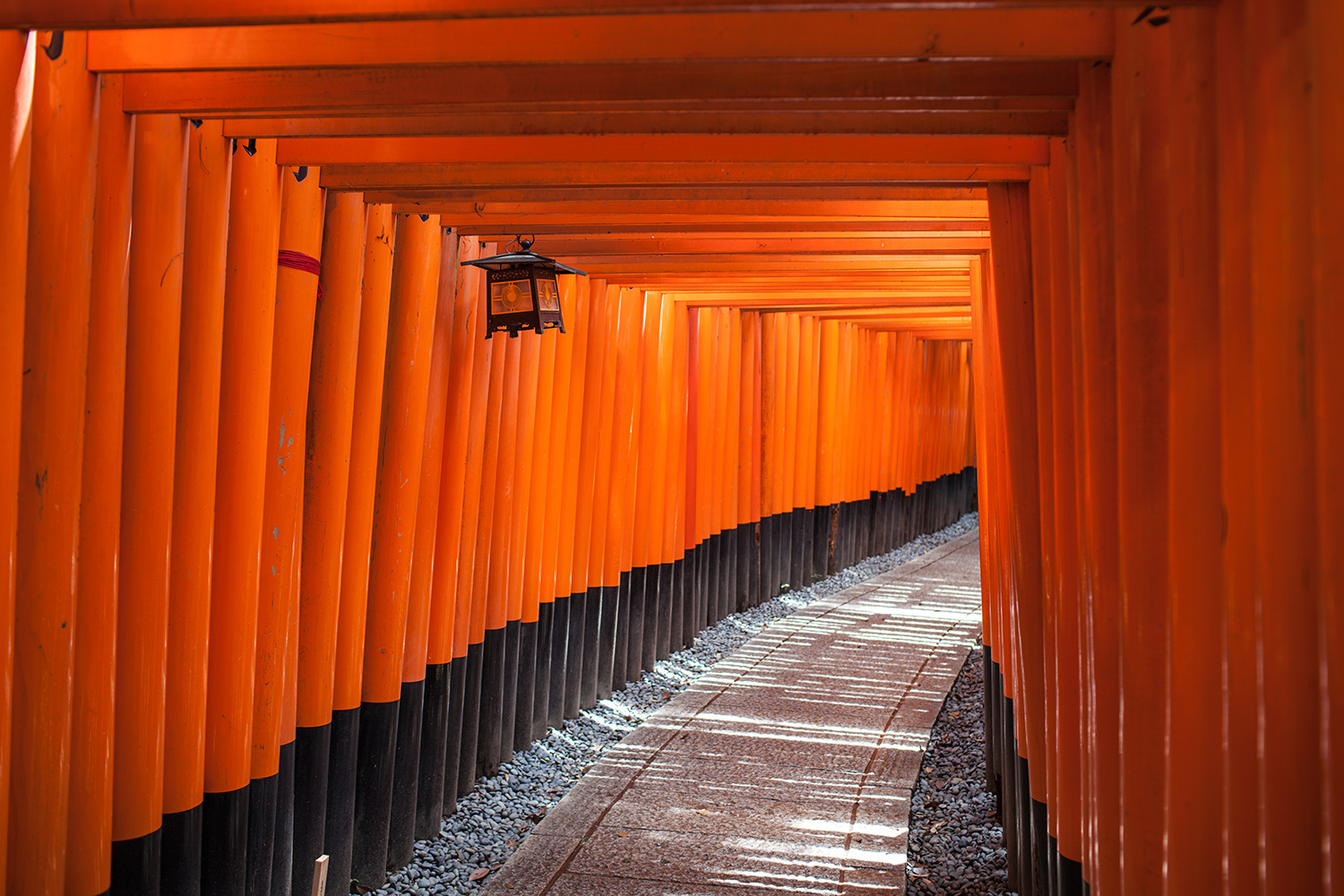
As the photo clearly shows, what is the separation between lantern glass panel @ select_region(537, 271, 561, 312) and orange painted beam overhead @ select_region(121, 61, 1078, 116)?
5.94 feet

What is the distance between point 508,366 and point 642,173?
2.10m

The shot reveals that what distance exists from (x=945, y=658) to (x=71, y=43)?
7061mm

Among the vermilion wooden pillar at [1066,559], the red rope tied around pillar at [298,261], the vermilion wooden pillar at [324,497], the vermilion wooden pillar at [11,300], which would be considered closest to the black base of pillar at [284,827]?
the vermilion wooden pillar at [324,497]

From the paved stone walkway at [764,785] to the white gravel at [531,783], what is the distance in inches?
7.9

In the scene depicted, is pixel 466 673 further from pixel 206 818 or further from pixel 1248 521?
pixel 1248 521

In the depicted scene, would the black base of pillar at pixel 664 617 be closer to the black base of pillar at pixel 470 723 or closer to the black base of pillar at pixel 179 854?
the black base of pillar at pixel 470 723

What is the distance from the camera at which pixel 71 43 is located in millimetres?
2471

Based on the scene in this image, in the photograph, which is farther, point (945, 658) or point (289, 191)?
point (945, 658)

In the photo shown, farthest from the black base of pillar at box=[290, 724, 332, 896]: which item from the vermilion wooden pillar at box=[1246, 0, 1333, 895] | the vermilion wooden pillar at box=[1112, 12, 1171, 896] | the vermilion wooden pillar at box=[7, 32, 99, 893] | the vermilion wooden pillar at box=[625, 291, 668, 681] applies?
the vermilion wooden pillar at box=[625, 291, 668, 681]

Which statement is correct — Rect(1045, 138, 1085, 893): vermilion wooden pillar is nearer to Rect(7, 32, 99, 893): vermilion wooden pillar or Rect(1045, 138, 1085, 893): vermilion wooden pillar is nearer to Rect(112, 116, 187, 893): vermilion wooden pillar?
Rect(112, 116, 187, 893): vermilion wooden pillar

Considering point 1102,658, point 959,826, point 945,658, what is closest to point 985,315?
point 959,826

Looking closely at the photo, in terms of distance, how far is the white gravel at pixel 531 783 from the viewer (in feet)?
14.3

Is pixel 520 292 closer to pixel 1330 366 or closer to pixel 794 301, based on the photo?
pixel 1330 366

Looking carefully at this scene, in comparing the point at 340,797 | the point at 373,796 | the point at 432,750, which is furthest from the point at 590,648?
the point at 340,797
